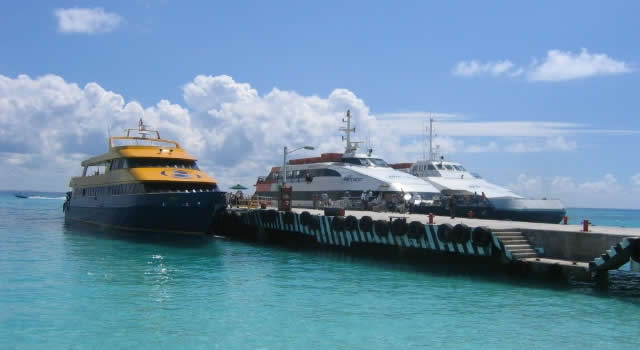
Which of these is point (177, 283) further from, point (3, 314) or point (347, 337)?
point (347, 337)

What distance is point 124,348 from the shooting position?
40.1ft

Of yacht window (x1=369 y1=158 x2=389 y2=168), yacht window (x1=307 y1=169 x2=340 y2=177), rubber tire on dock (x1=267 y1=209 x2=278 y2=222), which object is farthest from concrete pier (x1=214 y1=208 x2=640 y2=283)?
yacht window (x1=369 y1=158 x2=389 y2=168)

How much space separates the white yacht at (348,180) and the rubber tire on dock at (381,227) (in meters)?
12.4

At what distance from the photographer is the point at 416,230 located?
81.6 feet

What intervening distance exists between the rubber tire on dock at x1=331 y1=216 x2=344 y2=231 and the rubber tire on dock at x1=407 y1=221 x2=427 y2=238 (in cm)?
481

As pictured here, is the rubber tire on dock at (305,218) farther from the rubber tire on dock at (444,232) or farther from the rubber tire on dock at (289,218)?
the rubber tire on dock at (444,232)

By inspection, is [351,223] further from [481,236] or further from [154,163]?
[154,163]

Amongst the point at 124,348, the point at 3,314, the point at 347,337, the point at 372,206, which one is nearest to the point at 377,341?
Result: the point at 347,337

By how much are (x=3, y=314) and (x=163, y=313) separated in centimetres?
402

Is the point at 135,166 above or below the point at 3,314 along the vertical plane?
above

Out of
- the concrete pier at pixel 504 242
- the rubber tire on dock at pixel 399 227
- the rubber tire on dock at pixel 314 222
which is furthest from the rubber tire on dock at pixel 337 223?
the rubber tire on dock at pixel 399 227

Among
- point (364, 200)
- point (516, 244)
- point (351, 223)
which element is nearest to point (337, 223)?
point (351, 223)

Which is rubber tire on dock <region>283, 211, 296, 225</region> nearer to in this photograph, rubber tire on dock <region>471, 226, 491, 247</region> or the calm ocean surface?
the calm ocean surface

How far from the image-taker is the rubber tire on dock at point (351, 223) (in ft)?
92.9
